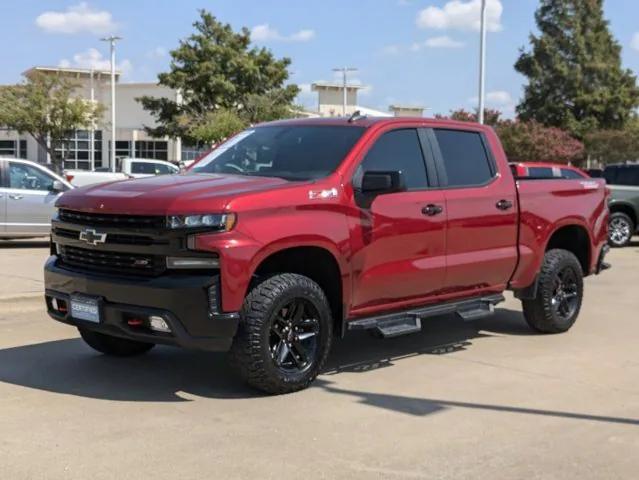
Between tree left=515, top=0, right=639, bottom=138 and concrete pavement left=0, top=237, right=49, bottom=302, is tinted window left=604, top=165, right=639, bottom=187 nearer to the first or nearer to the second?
concrete pavement left=0, top=237, right=49, bottom=302

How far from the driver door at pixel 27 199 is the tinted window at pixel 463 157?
30.5 feet

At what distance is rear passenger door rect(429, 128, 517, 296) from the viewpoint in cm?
673

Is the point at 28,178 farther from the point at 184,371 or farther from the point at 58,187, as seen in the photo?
the point at 184,371

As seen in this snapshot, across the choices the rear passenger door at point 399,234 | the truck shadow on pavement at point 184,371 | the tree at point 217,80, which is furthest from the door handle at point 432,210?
the tree at point 217,80

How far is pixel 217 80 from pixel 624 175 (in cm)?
2977

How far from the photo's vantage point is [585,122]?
52.8m

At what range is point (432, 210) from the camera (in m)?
6.48

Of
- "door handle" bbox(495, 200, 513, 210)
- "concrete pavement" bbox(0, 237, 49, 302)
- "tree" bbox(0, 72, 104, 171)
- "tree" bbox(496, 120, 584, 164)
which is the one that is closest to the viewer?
"door handle" bbox(495, 200, 513, 210)

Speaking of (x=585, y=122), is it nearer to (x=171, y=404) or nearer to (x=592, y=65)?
(x=592, y=65)

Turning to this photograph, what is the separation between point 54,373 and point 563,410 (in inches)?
150

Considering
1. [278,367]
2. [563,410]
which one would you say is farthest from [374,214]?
[563,410]

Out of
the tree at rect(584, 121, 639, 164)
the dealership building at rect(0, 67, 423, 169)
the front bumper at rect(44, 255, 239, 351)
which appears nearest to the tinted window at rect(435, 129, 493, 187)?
the front bumper at rect(44, 255, 239, 351)

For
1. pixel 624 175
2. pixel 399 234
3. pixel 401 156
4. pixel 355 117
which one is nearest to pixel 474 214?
pixel 401 156

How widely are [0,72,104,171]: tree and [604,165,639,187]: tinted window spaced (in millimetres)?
32897
